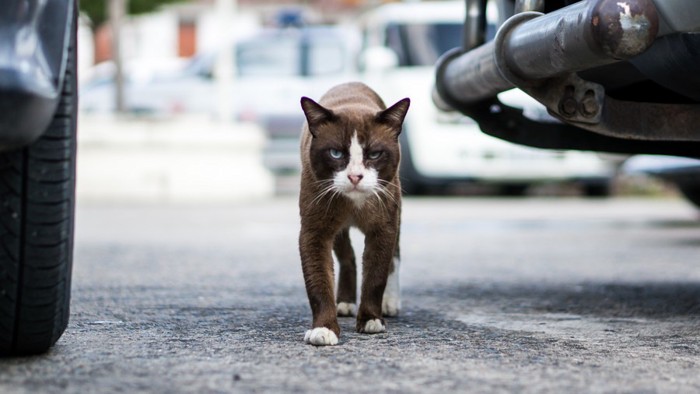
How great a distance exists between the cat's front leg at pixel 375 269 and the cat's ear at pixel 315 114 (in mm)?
370

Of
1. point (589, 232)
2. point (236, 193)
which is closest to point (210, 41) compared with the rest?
point (236, 193)

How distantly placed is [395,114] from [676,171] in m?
4.05

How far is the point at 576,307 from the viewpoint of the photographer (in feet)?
13.3

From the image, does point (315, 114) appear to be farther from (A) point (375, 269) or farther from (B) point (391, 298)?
(B) point (391, 298)

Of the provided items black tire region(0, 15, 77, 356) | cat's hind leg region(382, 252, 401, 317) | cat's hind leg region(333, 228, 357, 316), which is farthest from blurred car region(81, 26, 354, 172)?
black tire region(0, 15, 77, 356)

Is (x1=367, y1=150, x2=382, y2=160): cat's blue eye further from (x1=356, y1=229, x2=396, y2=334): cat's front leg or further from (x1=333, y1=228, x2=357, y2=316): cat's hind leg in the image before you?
(x1=333, y1=228, x2=357, y2=316): cat's hind leg

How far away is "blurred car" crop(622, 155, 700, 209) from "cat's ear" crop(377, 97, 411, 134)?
3568mm

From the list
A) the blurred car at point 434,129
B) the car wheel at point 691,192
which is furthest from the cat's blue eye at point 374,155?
the blurred car at point 434,129

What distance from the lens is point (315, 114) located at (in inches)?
133

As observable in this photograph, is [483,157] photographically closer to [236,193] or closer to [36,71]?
[236,193]

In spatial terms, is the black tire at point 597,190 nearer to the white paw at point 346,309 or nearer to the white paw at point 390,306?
the white paw at point 346,309

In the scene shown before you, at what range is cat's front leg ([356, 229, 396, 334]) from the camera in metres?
3.39

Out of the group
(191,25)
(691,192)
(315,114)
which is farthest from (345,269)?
(191,25)

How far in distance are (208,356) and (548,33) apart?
1184mm
